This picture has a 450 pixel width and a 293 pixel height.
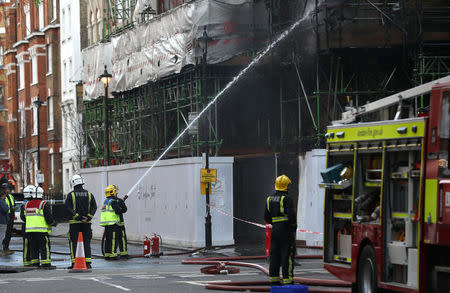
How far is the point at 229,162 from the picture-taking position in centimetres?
2947

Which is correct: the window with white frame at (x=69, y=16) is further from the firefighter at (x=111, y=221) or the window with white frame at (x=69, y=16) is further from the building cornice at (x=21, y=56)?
the firefighter at (x=111, y=221)

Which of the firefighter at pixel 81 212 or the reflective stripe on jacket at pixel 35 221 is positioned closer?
the firefighter at pixel 81 212

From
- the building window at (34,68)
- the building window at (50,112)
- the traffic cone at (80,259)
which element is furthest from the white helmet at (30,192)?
the building window at (34,68)

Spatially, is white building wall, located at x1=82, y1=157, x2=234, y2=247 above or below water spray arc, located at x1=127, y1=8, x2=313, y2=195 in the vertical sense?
below

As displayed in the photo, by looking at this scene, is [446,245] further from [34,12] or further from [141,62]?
[34,12]

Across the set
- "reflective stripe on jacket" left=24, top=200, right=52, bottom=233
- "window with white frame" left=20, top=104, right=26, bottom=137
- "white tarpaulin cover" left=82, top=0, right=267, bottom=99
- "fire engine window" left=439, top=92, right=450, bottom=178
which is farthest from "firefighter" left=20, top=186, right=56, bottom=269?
"window with white frame" left=20, top=104, right=26, bottom=137

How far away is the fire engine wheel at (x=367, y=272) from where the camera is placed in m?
13.4

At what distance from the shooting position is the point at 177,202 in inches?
1192

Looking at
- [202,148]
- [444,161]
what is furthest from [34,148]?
[444,161]

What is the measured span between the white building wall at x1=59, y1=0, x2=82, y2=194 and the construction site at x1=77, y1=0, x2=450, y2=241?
52.8 feet

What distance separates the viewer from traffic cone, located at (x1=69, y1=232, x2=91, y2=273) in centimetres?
2031

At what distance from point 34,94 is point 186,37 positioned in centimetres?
3298

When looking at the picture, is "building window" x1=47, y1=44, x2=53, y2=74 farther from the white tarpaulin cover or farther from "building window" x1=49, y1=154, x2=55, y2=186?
the white tarpaulin cover

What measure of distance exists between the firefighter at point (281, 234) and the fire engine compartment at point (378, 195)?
1042mm
